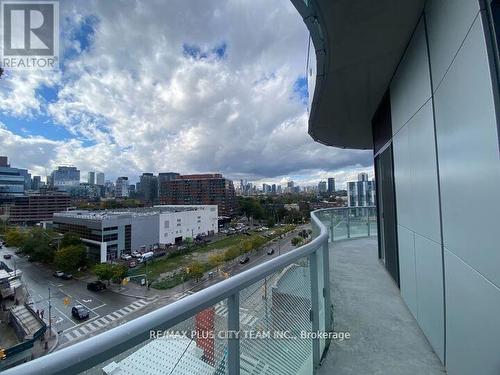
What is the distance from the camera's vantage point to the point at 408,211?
3.36m

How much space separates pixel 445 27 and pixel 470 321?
230 centimetres

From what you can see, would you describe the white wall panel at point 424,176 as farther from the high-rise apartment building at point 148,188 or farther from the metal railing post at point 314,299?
the high-rise apartment building at point 148,188

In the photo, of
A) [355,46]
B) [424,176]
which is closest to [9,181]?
[355,46]

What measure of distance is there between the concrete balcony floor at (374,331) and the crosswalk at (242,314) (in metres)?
1.39

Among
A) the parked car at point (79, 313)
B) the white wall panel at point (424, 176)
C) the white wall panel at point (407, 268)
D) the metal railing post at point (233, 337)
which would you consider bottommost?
the parked car at point (79, 313)

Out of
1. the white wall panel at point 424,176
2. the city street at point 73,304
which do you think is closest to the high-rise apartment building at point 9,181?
the city street at point 73,304

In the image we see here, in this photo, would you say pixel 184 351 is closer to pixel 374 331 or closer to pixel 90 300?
pixel 374 331

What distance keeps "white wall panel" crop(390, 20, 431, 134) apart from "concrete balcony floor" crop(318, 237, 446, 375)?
2.59 meters

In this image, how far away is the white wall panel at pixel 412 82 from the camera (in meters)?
2.58

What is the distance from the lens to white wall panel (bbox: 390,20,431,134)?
2.58 metres

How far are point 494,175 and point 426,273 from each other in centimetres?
176

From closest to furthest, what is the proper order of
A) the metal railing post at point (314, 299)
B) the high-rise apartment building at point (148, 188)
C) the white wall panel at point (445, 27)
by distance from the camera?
the white wall panel at point (445, 27) → the metal railing post at point (314, 299) → the high-rise apartment building at point (148, 188)

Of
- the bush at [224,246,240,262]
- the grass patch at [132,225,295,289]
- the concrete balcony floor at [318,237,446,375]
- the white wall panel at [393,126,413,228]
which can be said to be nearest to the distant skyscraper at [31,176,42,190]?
the grass patch at [132,225,295,289]

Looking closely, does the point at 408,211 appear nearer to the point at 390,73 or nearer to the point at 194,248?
the point at 390,73
